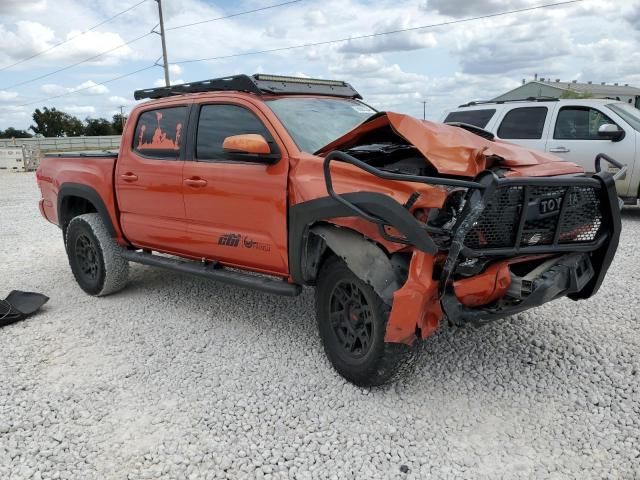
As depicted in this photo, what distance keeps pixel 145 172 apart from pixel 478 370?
10.9ft

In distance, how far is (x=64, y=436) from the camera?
314 centimetres

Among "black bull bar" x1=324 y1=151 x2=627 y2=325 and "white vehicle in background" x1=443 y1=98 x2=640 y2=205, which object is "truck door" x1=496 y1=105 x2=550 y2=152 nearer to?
"white vehicle in background" x1=443 y1=98 x2=640 y2=205

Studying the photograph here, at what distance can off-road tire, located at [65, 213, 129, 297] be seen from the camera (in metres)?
5.49

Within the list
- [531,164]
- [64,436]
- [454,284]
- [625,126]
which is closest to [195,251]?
[64,436]

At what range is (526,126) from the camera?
9.34 m

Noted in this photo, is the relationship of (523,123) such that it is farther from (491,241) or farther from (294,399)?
(294,399)

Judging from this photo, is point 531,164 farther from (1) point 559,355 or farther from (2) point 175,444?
(2) point 175,444

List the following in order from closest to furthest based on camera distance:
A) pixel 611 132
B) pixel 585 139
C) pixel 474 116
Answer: pixel 611 132
pixel 585 139
pixel 474 116

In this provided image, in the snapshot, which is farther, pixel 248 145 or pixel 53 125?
pixel 53 125

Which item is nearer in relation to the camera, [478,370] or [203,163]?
[478,370]

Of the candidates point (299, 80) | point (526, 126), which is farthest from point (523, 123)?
point (299, 80)

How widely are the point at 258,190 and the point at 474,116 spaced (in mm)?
6914

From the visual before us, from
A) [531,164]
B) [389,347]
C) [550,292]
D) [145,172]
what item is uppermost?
[531,164]

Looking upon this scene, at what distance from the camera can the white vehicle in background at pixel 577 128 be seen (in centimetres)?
861
